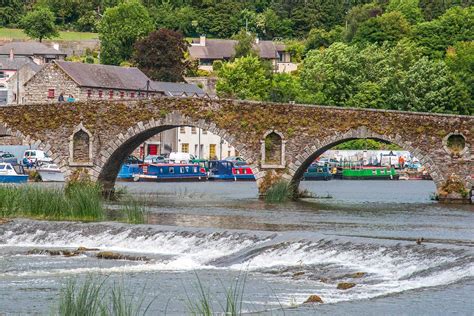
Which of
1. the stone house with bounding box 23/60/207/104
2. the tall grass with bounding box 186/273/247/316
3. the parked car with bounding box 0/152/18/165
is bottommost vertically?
the tall grass with bounding box 186/273/247/316

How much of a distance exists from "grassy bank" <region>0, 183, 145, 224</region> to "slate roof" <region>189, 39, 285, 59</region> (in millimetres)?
119881

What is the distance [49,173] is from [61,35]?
281 feet

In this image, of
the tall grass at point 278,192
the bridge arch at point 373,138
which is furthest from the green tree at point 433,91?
the tall grass at point 278,192

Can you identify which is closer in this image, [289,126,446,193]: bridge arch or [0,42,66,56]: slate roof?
[289,126,446,193]: bridge arch

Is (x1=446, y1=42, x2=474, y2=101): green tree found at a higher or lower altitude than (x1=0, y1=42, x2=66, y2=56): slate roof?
lower

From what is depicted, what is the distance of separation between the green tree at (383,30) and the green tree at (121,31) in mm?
24948

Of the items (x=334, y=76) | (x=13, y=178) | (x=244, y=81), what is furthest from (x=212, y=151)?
(x=13, y=178)

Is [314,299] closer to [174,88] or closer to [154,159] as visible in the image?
[154,159]

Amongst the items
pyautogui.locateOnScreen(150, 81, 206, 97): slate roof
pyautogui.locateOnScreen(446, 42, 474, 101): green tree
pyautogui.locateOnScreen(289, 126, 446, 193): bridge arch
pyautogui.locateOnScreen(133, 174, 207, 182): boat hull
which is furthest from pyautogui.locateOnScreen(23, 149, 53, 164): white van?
pyautogui.locateOnScreen(289, 126, 446, 193): bridge arch

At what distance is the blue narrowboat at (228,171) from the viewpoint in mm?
99375

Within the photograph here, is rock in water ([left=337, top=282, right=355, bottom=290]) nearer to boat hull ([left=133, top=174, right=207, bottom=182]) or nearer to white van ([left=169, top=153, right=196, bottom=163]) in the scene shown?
boat hull ([left=133, top=174, right=207, bottom=182])

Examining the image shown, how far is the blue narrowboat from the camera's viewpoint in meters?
99.4

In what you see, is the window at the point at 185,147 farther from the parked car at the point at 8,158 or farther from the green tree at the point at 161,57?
the parked car at the point at 8,158

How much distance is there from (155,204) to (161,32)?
79543 millimetres
